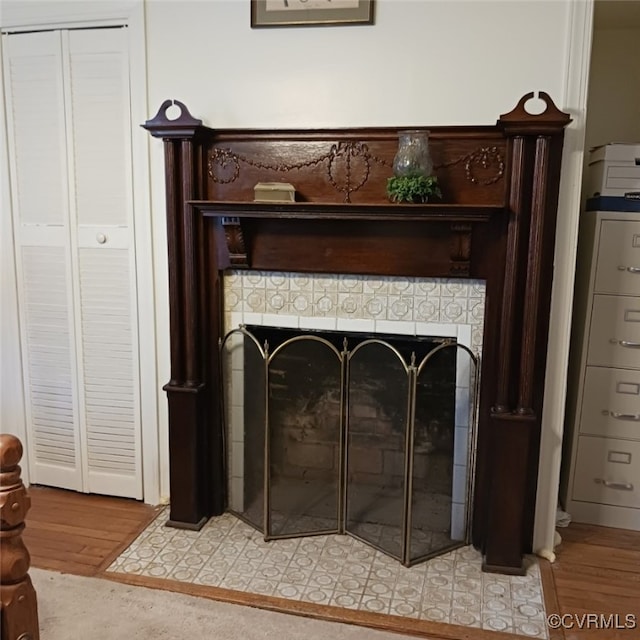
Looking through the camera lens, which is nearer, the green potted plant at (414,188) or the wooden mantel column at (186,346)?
the green potted plant at (414,188)

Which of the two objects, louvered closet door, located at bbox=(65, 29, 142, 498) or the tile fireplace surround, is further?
louvered closet door, located at bbox=(65, 29, 142, 498)

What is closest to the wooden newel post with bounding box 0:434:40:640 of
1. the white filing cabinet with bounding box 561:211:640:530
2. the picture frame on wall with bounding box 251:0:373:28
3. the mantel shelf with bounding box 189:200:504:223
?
the mantel shelf with bounding box 189:200:504:223

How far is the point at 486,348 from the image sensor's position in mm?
2361

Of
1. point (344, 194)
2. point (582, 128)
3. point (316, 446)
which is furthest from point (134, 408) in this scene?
point (582, 128)

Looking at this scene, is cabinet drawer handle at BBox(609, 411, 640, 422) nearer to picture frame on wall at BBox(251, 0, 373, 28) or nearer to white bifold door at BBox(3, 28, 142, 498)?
picture frame on wall at BBox(251, 0, 373, 28)

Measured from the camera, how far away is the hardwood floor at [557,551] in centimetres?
214

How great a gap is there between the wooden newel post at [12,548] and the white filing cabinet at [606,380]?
221 centimetres

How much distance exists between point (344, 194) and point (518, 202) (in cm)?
64

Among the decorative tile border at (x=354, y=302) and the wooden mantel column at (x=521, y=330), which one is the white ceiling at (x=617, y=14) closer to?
the wooden mantel column at (x=521, y=330)

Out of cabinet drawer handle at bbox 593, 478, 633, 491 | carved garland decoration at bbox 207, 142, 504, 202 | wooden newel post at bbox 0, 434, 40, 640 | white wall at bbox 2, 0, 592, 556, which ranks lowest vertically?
cabinet drawer handle at bbox 593, 478, 633, 491

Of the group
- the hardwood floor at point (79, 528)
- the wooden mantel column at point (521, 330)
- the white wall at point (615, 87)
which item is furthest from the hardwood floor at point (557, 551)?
the white wall at point (615, 87)

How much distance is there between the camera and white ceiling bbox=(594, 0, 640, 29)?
8.13 feet

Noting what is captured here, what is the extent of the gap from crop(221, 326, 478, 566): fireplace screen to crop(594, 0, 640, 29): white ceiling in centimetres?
150

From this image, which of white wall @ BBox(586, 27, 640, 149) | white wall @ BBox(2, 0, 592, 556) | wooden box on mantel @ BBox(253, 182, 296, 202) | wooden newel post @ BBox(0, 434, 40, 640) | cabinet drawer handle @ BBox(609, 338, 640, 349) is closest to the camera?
wooden newel post @ BBox(0, 434, 40, 640)
